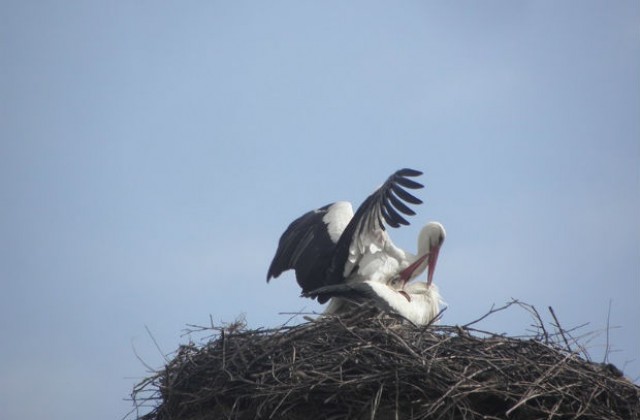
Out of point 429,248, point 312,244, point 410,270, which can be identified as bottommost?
point 410,270

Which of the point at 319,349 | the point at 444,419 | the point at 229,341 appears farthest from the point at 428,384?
the point at 229,341

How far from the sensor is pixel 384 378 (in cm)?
645

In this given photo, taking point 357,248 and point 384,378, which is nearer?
point 384,378

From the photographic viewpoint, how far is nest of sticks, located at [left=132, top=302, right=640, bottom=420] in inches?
253

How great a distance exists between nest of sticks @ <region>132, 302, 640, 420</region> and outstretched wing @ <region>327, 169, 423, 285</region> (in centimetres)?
95

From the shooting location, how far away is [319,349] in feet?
22.6

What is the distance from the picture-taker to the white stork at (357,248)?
7977 millimetres

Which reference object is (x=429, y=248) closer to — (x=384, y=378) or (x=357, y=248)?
(x=357, y=248)

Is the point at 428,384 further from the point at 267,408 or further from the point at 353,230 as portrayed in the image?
the point at 353,230

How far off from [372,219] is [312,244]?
2.08 ft

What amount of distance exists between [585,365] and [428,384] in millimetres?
1076

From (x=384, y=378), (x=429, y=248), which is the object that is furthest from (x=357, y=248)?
(x=384, y=378)

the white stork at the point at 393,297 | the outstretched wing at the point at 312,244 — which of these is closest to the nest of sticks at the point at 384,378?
the white stork at the point at 393,297

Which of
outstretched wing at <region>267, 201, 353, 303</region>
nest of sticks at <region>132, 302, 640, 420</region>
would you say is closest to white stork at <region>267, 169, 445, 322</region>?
outstretched wing at <region>267, 201, 353, 303</region>
